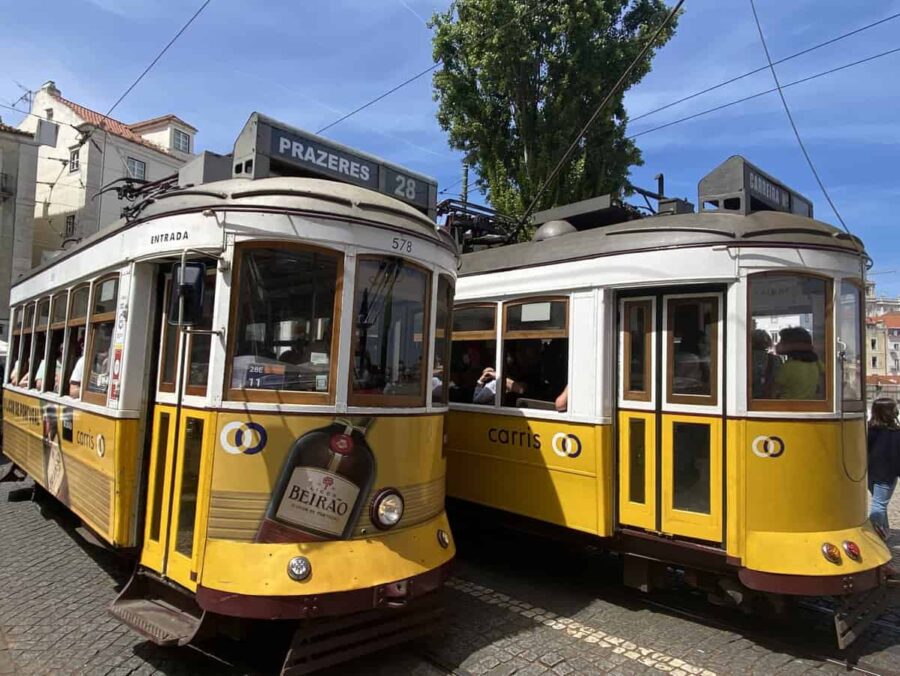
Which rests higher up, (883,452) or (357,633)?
(883,452)

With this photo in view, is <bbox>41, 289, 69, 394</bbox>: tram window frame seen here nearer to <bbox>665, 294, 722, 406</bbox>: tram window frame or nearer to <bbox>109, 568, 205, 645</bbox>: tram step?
<bbox>109, 568, 205, 645</bbox>: tram step

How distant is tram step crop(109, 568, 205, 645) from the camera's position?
145 inches

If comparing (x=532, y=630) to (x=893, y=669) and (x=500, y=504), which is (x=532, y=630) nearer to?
(x=500, y=504)

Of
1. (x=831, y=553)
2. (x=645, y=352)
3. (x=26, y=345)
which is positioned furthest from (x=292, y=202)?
(x=26, y=345)

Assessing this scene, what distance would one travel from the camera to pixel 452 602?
5.21 metres

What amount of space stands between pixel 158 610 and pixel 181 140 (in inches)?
1250

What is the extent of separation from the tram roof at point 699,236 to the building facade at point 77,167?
24.5 metres

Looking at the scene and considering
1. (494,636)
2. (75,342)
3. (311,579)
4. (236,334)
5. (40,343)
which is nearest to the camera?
(311,579)

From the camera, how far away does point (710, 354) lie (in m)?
4.89

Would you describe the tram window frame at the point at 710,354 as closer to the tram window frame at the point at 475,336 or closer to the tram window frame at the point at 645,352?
the tram window frame at the point at 645,352

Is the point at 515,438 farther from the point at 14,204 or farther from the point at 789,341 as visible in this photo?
the point at 14,204

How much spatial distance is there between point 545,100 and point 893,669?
12019 mm

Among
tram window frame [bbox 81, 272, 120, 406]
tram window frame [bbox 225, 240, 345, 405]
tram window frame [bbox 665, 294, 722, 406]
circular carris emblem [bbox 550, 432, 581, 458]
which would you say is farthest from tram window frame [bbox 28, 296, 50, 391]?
tram window frame [bbox 665, 294, 722, 406]

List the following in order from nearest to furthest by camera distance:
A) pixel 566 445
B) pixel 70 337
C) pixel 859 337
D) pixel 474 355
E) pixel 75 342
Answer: pixel 859 337, pixel 566 445, pixel 75 342, pixel 70 337, pixel 474 355
